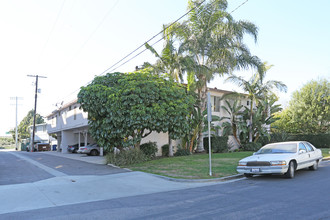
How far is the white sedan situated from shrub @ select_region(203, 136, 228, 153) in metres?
10.9

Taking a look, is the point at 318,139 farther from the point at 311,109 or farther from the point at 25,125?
the point at 25,125

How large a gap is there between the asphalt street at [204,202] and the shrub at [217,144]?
41.2 feet

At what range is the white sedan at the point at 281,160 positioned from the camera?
9.53 metres

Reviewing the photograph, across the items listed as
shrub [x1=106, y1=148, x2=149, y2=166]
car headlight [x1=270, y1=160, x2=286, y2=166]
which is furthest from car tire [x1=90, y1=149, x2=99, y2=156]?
car headlight [x1=270, y1=160, x2=286, y2=166]

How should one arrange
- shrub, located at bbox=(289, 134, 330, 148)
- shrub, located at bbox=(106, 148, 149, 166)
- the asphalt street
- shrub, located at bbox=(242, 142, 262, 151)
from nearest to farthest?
the asphalt street → shrub, located at bbox=(106, 148, 149, 166) → shrub, located at bbox=(242, 142, 262, 151) → shrub, located at bbox=(289, 134, 330, 148)

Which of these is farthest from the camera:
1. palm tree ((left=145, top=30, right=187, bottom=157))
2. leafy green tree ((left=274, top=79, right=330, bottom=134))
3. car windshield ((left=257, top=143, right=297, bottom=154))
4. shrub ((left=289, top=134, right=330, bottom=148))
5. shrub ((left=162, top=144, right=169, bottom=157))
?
leafy green tree ((left=274, top=79, right=330, bottom=134))

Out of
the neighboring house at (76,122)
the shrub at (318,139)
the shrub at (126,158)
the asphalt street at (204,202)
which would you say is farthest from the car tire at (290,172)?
the shrub at (318,139)

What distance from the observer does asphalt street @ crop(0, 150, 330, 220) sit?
570 centimetres

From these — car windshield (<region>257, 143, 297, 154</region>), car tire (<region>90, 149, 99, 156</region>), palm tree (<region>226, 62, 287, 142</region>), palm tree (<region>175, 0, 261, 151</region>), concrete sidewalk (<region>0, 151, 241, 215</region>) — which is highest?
palm tree (<region>175, 0, 261, 151</region>)

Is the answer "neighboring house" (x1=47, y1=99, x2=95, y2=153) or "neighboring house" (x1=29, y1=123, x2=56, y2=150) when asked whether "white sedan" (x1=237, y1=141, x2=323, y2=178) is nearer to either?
"neighboring house" (x1=47, y1=99, x2=95, y2=153)

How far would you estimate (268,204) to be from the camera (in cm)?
636

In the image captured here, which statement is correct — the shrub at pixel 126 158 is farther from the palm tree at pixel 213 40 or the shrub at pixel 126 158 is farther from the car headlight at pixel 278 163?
the car headlight at pixel 278 163

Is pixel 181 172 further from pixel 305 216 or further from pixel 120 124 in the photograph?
pixel 305 216

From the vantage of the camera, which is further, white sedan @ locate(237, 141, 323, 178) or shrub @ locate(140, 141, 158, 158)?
shrub @ locate(140, 141, 158, 158)
